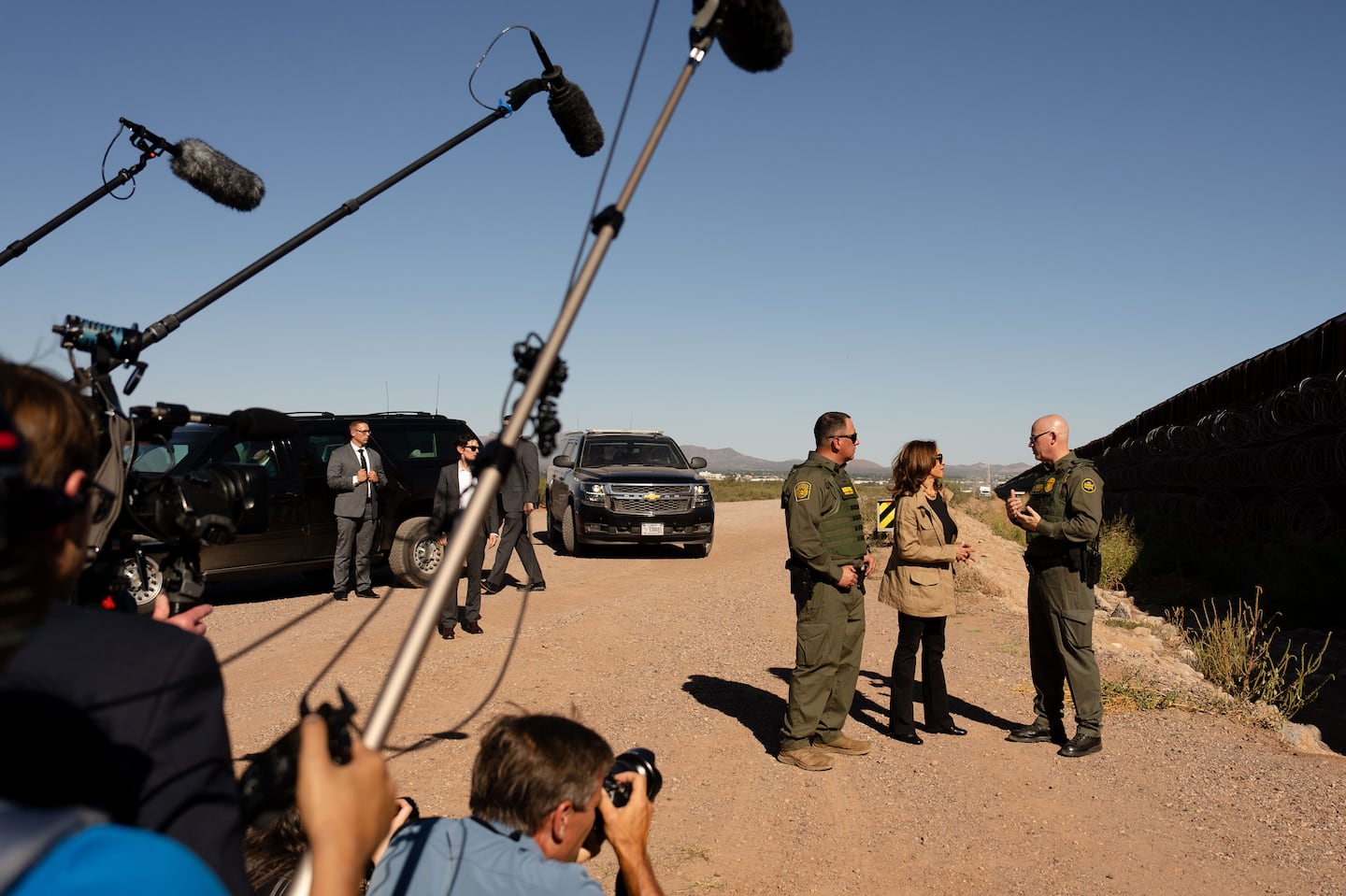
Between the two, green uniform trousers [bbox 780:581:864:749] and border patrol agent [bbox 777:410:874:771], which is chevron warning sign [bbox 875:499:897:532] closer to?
border patrol agent [bbox 777:410:874:771]

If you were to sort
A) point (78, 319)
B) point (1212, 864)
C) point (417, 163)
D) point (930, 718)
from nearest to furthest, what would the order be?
point (78, 319), point (417, 163), point (1212, 864), point (930, 718)

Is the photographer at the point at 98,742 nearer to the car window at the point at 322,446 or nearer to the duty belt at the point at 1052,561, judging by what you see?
the duty belt at the point at 1052,561

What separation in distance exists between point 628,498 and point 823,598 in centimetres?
1002

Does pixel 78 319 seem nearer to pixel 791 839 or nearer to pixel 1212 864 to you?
pixel 791 839

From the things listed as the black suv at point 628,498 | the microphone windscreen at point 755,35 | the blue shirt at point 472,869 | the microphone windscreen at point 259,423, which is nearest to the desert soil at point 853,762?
the blue shirt at point 472,869

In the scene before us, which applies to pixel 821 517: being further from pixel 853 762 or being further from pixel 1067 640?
pixel 1067 640

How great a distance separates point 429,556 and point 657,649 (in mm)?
4376

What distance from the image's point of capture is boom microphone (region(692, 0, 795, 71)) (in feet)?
7.41

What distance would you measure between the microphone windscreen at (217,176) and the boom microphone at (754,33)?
7.15 feet

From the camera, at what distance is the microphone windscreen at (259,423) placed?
2459 mm

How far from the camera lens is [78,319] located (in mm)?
2541

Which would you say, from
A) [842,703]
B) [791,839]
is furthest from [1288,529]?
[791,839]

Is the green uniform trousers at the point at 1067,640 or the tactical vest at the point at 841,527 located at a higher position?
the tactical vest at the point at 841,527

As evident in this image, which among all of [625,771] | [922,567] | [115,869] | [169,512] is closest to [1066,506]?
[922,567]
